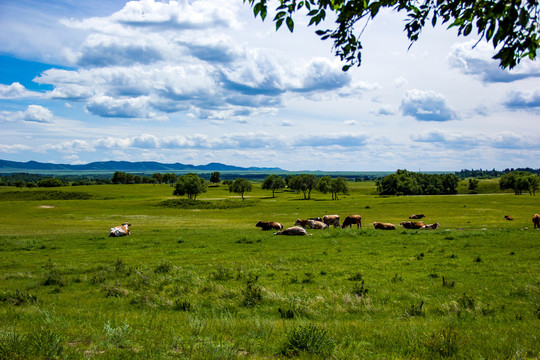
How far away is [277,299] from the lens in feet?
34.9

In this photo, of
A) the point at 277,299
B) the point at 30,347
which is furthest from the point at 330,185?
the point at 30,347

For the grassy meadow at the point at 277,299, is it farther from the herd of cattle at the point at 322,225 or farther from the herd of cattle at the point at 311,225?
the herd of cattle at the point at 322,225

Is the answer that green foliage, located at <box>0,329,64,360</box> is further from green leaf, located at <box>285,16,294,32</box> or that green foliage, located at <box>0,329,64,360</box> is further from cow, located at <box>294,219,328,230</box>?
cow, located at <box>294,219,328,230</box>

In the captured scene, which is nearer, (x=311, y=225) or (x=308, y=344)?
(x=308, y=344)

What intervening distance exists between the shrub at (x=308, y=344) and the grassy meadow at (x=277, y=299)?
0.08 feet

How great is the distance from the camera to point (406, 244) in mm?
23359

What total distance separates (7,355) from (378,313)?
27.6 feet

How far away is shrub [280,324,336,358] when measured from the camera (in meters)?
5.85

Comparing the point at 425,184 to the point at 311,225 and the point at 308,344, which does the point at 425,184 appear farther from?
the point at 308,344

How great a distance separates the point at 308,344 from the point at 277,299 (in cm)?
478

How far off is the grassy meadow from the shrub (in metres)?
0.02

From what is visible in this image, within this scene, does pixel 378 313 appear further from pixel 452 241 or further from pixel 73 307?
pixel 452 241

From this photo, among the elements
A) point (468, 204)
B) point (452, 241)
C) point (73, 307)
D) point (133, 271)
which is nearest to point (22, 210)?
point (133, 271)

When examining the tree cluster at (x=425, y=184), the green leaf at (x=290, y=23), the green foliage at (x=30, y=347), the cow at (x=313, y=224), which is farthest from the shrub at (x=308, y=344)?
the tree cluster at (x=425, y=184)
